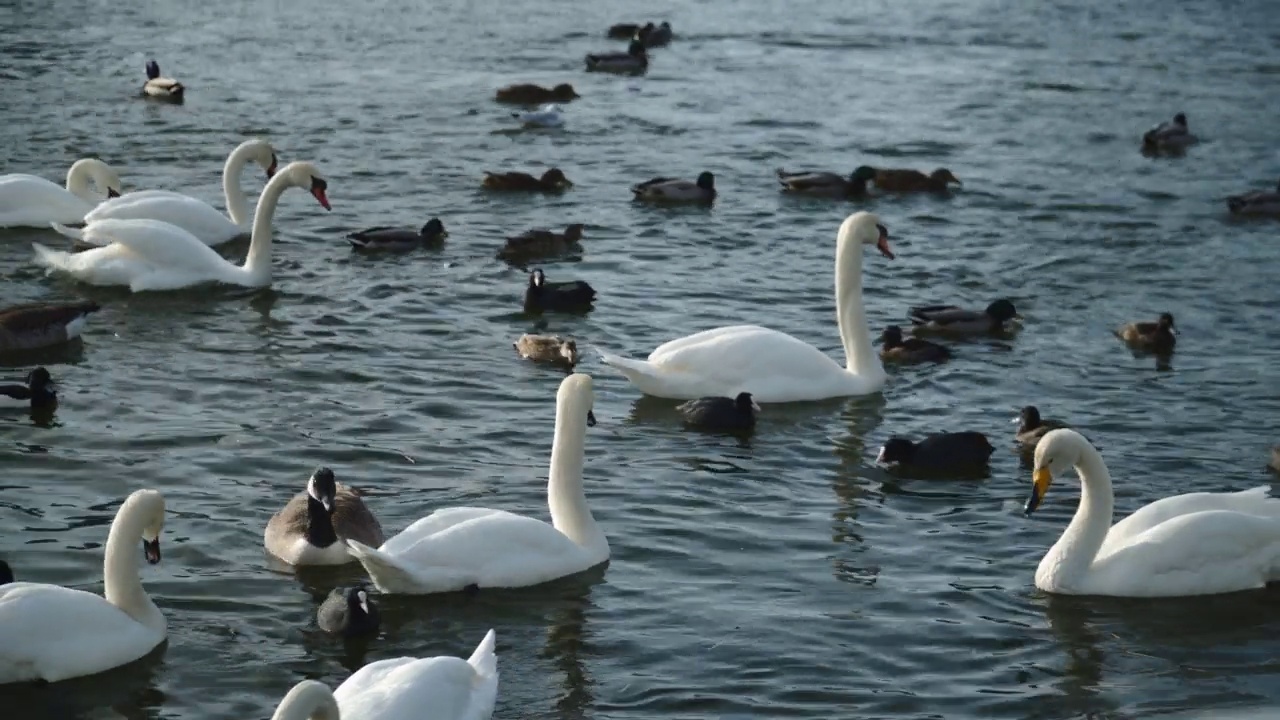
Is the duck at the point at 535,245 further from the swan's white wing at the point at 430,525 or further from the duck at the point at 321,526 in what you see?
the swan's white wing at the point at 430,525

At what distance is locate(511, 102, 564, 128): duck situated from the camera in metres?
25.5

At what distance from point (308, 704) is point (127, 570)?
2679 millimetres

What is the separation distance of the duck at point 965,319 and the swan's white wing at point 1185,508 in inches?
204

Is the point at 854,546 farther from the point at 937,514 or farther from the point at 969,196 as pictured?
the point at 969,196

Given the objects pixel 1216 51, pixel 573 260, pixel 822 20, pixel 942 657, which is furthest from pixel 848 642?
pixel 822 20

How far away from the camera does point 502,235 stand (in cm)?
2028

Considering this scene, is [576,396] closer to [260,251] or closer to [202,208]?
[260,251]

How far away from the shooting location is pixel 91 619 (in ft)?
32.1

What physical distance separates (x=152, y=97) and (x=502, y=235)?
8.05m

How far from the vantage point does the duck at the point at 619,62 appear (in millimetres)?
30188

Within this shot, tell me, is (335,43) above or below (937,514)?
above

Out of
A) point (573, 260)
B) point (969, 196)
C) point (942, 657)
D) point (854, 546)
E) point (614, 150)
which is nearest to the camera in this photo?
point (942, 657)

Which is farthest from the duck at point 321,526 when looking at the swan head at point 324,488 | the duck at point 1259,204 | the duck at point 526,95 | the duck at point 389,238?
the duck at point 526,95

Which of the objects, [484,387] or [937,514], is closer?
[937,514]
